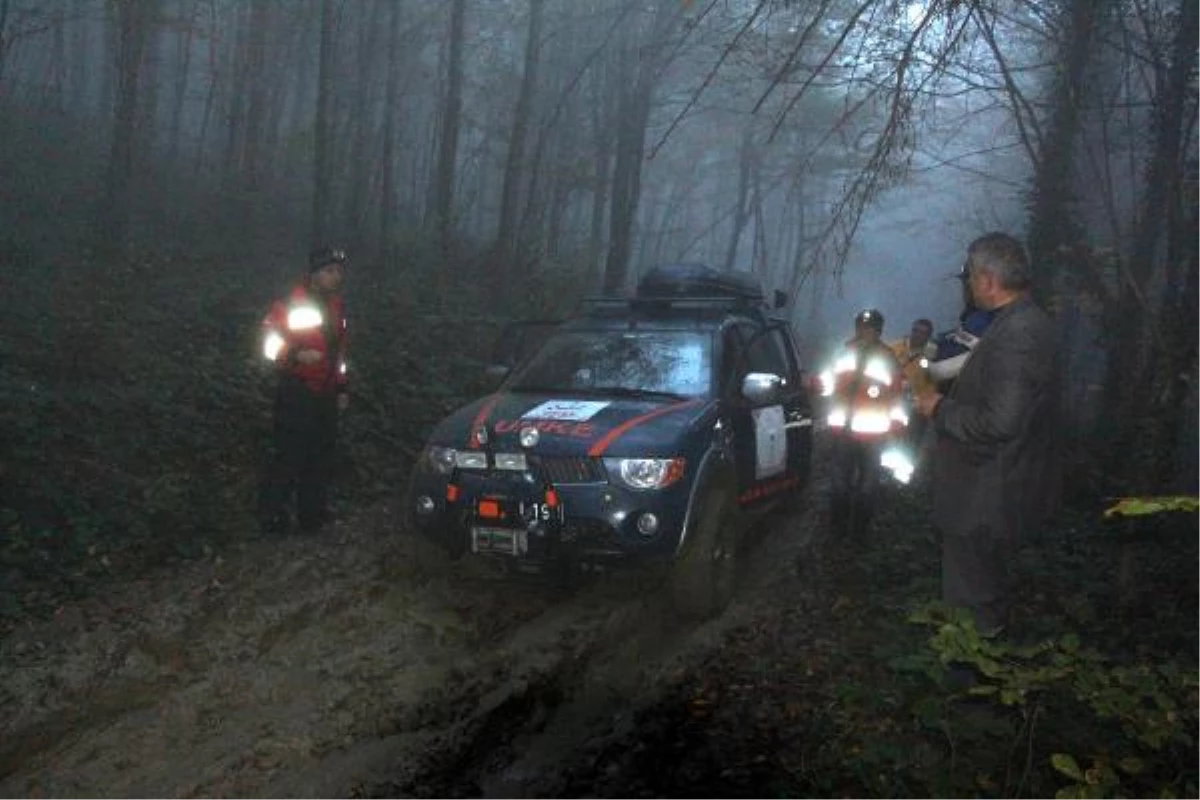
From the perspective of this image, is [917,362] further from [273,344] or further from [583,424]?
[273,344]

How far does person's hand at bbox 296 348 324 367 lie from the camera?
7.46m

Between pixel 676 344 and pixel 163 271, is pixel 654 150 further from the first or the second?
pixel 163 271

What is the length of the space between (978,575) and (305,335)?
5.05 metres

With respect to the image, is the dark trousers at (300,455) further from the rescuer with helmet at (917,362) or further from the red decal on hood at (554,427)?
the rescuer with helmet at (917,362)

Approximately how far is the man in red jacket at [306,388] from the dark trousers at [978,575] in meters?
4.84

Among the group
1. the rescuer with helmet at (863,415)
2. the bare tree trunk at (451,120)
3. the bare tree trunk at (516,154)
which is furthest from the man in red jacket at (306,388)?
the bare tree trunk at (451,120)

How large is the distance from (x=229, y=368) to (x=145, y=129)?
46.8 ft

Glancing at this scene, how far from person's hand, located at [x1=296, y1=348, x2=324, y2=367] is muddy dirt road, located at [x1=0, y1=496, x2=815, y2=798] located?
1.39m

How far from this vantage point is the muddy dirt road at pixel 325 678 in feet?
14.2

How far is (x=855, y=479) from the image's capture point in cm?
826

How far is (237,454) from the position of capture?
353 inches

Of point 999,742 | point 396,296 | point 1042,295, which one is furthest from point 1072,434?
point 396,296

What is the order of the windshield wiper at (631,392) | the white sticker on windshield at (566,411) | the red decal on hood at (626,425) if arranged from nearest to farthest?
1. the red decal on hood at (626,425)
2. the white sticker on windshield at (566,411)
3. the windshield wiper at (631,392)

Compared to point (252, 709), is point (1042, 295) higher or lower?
higher
